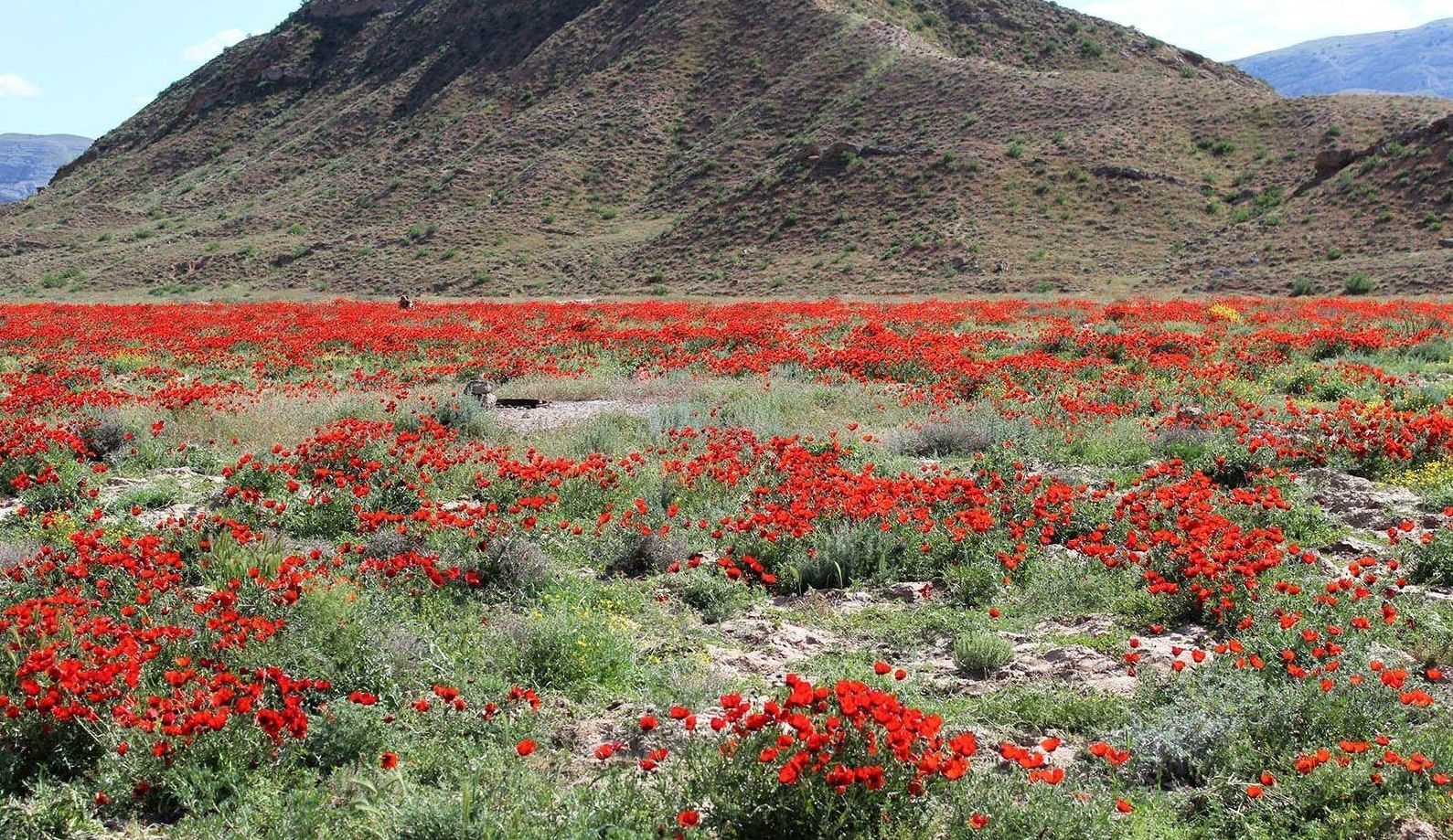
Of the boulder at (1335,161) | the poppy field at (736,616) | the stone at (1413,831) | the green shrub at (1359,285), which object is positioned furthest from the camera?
the boulder at (1335,161)

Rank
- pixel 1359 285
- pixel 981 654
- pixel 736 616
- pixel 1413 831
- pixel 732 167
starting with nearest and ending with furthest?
pixel 1413 831 < pixel 981 654 < pixel 736 616 < pixel 1359 285 < pixel 732 167

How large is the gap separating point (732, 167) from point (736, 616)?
48018 mm

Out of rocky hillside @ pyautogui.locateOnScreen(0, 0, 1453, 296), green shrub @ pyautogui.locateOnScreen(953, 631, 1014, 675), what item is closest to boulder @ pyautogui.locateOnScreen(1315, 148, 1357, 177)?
rocky hillside @ pyautogui.locateOnScreen(0, 0, 1453, 296)

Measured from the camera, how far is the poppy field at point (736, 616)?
3.46 meters

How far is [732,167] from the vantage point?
51.6 m

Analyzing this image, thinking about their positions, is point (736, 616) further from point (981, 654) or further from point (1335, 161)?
point (1335, 161)

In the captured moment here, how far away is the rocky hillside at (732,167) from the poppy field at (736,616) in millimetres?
26372

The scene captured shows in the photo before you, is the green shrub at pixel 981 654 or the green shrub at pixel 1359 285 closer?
the green shrub at pixel 981 654

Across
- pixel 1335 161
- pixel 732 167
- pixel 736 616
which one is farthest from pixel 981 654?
pixel 732 167

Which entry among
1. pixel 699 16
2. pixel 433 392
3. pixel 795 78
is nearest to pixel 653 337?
pixel 433 392

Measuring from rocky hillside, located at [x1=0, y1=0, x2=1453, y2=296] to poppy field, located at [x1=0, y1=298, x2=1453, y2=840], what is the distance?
26.4 meters

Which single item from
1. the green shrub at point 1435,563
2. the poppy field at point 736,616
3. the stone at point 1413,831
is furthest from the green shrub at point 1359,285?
the stone at point 1413,831

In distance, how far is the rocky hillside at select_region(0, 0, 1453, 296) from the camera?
3809 centimetres

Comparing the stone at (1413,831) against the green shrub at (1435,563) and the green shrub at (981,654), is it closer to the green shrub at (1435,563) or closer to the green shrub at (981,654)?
the green shrub at (981,654)
